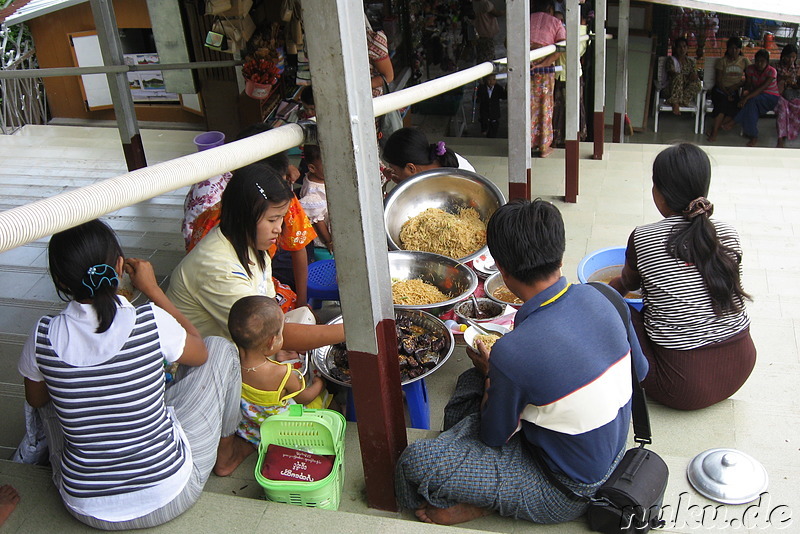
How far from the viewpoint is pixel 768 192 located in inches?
226

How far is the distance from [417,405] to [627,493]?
0.99 m

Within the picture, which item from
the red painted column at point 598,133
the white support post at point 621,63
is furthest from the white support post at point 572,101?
the white support post at point 621,63

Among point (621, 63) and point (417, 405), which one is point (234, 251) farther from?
point (621, 63)

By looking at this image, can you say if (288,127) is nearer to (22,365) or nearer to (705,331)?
(22,365)

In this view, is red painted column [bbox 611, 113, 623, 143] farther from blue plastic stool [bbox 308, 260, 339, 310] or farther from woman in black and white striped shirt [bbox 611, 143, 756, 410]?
woman in black and white striped shirt [bbox 611, 143, 756, 410]

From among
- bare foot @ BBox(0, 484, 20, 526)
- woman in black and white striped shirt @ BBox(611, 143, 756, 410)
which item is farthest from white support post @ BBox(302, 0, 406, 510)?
woman in black and white striped shirt @ BBox(611, 143, 756, 410)

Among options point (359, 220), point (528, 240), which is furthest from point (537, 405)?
point (359, 220)

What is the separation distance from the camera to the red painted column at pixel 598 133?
6.34m

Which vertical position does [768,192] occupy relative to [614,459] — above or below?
below

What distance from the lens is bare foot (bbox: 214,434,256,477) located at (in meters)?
2.64

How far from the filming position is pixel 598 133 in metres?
6.44

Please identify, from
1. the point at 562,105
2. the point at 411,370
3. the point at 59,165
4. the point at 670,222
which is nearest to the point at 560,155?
the point at 562,105

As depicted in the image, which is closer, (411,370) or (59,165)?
(411,370)

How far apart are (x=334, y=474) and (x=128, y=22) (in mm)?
7171
